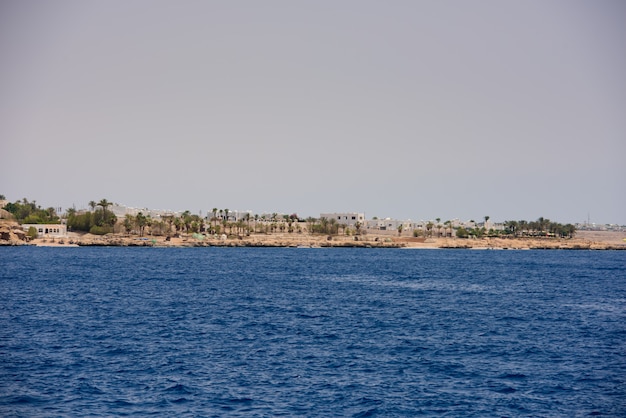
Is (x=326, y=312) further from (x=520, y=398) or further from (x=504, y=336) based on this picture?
(x=520, y=398)

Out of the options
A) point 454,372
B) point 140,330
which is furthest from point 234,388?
point 140,330

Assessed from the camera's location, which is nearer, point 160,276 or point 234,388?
point 234,388

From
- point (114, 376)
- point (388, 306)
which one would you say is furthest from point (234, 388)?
point (388, 306)

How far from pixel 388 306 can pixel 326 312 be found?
9003 mm

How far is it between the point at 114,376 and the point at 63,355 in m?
→ 6.94

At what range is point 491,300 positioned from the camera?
78.8 meters

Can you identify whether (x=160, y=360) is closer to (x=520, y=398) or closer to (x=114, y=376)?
(x=114, y=376)

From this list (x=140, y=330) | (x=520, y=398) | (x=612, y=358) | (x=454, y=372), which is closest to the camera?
(x=520, y=398)

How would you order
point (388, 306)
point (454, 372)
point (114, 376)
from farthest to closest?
point (388, 306) < point (454, 372) < point (114, 376)

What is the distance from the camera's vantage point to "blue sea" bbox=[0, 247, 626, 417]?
31906 millimetres

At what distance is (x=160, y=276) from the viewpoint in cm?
10656

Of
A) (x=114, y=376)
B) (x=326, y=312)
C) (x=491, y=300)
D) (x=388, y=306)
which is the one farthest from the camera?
(x=491, y=300)

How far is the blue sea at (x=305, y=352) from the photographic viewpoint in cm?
3191

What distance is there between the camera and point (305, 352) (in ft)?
142
